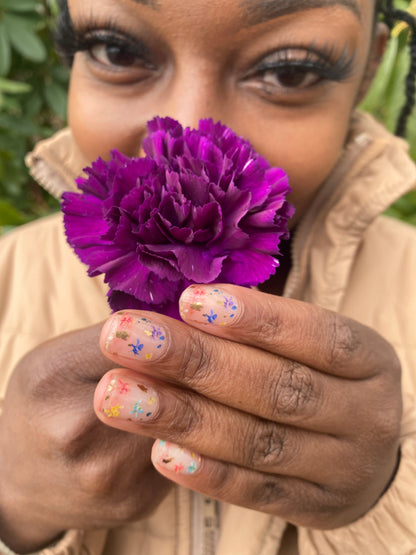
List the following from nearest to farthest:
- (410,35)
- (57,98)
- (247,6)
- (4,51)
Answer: (247,6) → (410,35) → (4,51) → (57,98)

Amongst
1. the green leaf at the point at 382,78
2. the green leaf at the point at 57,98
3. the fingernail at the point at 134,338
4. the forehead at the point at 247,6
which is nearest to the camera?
the fingernail at the point at 134,338

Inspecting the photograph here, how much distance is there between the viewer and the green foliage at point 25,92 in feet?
5.51

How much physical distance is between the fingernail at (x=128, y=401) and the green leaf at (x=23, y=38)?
1.46 metres

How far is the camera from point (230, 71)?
797mm

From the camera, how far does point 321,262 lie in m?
1.05

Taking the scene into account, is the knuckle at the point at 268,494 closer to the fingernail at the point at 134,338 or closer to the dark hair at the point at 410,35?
the fingernail at the point at 134,338

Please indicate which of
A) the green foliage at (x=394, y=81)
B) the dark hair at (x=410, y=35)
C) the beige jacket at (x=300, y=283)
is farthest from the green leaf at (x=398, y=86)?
the beige jacket at (x=300, y=283)

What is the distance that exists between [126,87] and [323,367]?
56 centimetres

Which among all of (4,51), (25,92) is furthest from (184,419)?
(25,92)

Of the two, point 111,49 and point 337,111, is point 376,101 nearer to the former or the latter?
point 337,111

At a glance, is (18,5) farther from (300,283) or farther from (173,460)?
(173,460)

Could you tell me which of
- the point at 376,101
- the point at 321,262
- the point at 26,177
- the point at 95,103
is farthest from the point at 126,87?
the point at 26,177

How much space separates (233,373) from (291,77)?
532 mm

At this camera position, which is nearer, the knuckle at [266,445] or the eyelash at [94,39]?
the knuckle at [266,445]
